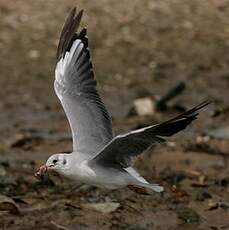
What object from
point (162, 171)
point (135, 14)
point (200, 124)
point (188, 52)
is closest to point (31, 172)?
point (162, 171)

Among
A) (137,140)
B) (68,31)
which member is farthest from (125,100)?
(137,140)

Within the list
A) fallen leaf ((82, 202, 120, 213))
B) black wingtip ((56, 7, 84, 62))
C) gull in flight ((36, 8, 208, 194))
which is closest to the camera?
gull in flight ((36, 8, 208, 194))

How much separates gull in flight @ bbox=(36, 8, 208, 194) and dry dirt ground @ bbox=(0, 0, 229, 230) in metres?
0.49

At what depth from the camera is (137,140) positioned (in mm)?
6793

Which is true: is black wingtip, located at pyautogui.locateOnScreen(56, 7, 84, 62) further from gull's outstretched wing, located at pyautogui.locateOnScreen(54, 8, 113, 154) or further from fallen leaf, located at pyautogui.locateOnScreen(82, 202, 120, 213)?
fallen leaf, located at pyautogui.locateOnScreen(82, 202, 120, 213)

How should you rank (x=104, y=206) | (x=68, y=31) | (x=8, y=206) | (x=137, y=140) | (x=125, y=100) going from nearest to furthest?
(x=137, y=140), (x=8, y=206), (x=104, y=206), (x=68, y=31), (x=125, y=100)

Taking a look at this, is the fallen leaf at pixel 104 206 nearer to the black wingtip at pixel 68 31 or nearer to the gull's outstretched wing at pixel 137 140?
the gull's outstretched wing at pixel 137 140

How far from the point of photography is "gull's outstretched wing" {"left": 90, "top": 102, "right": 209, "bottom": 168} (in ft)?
21.0

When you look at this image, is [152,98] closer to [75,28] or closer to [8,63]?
[8,63]

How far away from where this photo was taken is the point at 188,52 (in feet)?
43.8

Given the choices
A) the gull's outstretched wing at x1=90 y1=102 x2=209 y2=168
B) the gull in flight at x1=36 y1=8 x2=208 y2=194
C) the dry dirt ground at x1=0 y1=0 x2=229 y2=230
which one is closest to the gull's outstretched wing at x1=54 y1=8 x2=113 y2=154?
the gull in flight at x1=36 y1=8 x2=208 y2=194

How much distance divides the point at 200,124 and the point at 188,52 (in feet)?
9.27

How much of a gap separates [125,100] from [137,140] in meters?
4.98

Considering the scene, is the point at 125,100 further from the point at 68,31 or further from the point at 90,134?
the point at 90,134
